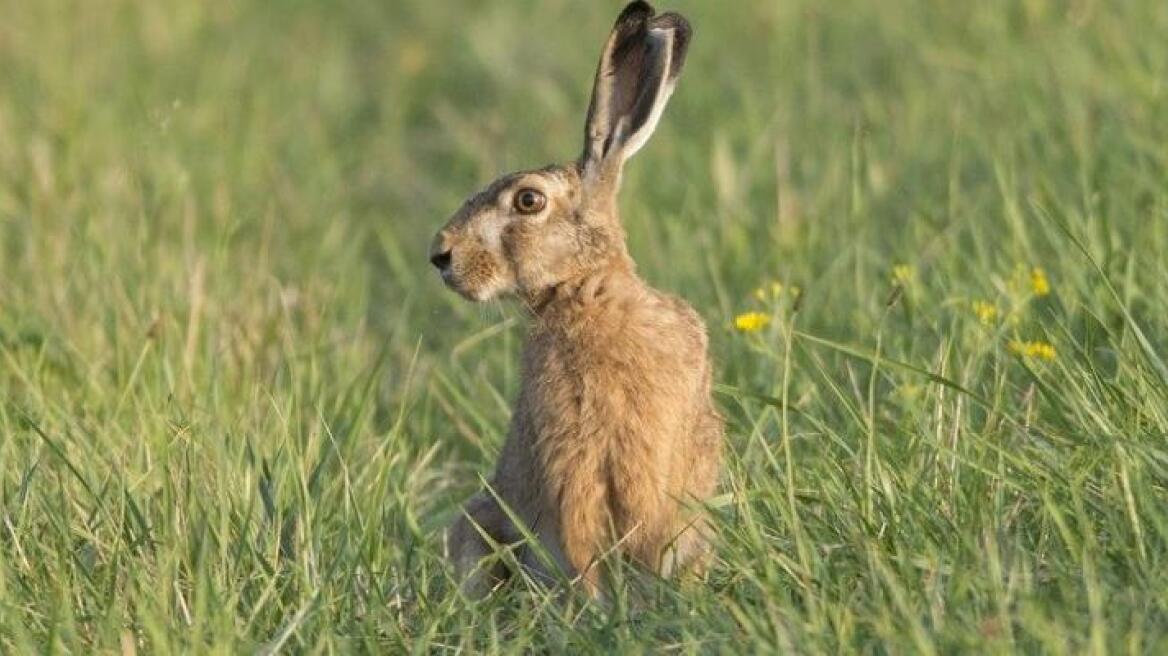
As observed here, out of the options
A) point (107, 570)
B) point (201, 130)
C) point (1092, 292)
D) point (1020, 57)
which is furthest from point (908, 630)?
point (201, 130)

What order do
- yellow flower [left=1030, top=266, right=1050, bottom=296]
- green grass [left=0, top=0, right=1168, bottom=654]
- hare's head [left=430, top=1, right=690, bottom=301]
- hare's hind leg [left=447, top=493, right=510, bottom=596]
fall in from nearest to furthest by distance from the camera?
green grass [left=0, top=0, right=1168, bottom=654] → hare's hind leg [left=447, top=493, right=510, bottom=596] → hare's head [left=430, top=1, right=690, bottom=301] → yellow flower [left=1030, top=266, right=1050, bottom=296]

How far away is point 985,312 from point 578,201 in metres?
0.92

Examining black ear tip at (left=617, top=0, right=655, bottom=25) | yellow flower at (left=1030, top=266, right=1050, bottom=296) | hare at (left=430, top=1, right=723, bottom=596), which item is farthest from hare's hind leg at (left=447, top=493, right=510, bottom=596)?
yellow flower at (left=1030, top=266, right=1050, bottom=296)

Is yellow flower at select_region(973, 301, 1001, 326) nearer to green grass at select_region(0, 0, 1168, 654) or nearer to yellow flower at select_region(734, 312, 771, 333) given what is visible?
green grass at select_region(0, 0, 1168, 654)

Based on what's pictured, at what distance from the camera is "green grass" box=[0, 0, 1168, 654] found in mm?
3941

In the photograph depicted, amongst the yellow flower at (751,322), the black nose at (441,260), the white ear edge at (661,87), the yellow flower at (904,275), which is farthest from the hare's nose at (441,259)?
the yellow flower at (904,275)

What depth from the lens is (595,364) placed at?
466 cm

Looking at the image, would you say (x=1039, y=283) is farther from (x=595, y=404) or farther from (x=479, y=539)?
(x=479, y=539)

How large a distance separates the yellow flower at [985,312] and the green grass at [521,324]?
6 cm

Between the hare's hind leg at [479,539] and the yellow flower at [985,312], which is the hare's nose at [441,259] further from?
the yellow flower at [985,312]

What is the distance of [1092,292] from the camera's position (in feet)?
17.2

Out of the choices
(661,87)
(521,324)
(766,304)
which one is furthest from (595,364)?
(766,304)

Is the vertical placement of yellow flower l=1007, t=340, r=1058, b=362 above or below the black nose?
below

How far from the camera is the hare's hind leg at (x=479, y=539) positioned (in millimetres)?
4562
